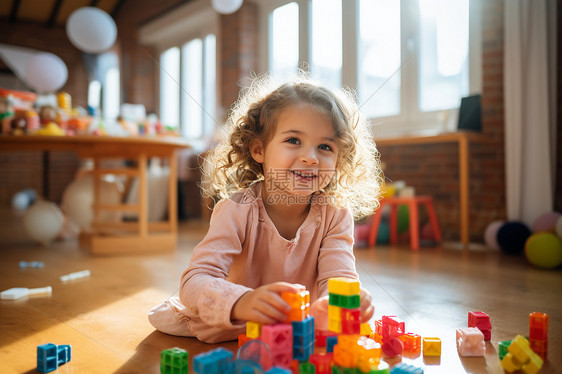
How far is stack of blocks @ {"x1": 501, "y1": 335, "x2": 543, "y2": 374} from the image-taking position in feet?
2.52

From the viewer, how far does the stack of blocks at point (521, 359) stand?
0.77 m

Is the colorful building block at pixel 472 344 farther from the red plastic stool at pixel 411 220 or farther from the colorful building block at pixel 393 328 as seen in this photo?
the red plastic stool at pixel 411 220

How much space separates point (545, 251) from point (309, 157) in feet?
4.66

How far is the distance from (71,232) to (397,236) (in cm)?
224

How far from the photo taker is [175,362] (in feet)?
2.45

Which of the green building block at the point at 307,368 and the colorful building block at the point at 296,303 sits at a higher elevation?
the colorful building block at the point at 296,303

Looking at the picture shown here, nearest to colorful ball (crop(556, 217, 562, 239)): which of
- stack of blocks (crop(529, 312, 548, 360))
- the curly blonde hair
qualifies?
the curly blonde hair

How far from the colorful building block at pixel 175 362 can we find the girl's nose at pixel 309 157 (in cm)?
45

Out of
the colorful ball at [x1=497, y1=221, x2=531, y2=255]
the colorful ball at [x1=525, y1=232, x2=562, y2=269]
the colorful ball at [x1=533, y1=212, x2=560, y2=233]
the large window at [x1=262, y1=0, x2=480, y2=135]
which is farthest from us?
the large window at [x1=262, y1=0, x2=480, y2=135]

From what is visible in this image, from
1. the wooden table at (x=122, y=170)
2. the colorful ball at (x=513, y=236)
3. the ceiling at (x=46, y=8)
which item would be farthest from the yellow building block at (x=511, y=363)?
the ceiling at (x=46, y=8)

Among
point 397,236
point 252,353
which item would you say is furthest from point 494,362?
point 397,236

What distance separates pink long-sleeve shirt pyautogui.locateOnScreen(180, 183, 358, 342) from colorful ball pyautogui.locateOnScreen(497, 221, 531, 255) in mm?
1508

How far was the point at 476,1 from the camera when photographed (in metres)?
2.70

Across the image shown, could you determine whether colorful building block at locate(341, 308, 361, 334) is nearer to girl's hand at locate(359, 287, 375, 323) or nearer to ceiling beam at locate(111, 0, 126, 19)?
girl's hand at locate(359, 287, 375, 323)
